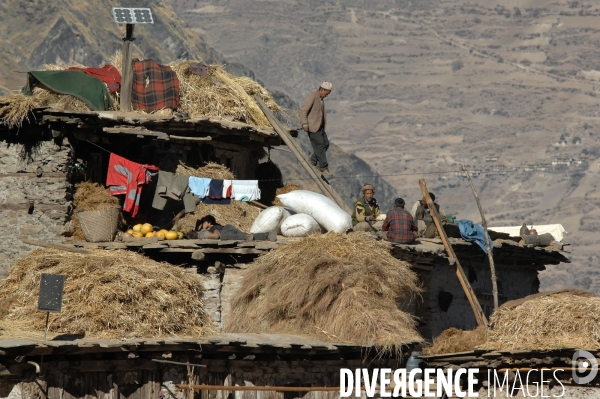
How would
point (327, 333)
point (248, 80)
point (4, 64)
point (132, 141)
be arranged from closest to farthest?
point (327, 333)
point (132, 141)
point (248, 80)
point (4, 64)

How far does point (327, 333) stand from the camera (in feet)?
69.9

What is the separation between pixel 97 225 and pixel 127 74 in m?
4.01

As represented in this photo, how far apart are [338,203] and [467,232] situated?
2846 mm

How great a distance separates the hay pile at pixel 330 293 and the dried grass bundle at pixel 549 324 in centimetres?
180

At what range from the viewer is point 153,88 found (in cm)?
2708

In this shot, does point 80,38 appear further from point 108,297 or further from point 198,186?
point 108,297

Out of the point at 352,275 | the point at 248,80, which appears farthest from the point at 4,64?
the point at 352,275

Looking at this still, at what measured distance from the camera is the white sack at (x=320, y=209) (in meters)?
24.6

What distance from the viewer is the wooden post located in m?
26.7

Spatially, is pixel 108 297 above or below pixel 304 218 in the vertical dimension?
below

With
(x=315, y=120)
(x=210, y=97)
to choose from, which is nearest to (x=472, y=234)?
(x=315, y=120)

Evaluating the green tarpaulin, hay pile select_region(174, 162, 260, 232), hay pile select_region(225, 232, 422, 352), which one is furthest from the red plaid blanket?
hay pile select_region(225, 232, 422, 352)

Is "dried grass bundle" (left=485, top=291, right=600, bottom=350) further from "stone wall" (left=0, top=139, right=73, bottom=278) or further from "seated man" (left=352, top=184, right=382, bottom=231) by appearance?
"stone wall" (left=0, top=139, right=73, bottom=278)

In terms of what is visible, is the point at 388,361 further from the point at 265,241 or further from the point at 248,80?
the point at 248,80
